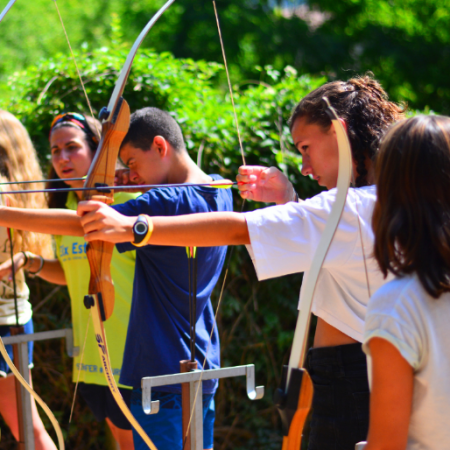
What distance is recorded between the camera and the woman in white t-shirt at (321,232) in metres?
1.19

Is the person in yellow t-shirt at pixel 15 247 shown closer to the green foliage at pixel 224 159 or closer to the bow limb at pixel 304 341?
the green foliage at pixel 224 159

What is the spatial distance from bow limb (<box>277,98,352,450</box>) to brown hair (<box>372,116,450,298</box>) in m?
0.14

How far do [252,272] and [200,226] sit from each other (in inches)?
75.2

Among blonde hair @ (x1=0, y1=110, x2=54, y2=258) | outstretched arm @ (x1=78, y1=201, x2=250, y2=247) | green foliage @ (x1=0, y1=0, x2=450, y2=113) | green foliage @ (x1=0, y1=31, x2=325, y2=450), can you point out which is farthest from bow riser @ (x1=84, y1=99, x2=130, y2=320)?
green foliage @ (x1=0, y1=0, x2=450, y2=113)

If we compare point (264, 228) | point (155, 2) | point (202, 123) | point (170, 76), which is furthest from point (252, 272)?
point (155, 2)

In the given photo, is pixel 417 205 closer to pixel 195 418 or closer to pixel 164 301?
pixel 195 418

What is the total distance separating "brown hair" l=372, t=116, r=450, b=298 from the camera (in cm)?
90

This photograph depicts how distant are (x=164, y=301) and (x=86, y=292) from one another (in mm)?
565

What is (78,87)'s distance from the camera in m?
3.00

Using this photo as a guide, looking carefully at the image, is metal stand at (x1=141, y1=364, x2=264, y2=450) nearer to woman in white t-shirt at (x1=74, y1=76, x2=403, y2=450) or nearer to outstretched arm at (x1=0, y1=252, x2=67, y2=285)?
woman in white t-shirt at (x1=74, y1=76, x2=403, y2=450)

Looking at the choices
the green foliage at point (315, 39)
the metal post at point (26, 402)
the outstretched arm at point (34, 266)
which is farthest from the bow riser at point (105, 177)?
the green foliage at point (315, 39)

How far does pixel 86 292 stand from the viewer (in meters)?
2.20

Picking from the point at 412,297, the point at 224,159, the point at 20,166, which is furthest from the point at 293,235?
the point at 224,159

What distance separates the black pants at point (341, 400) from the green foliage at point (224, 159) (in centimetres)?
165
